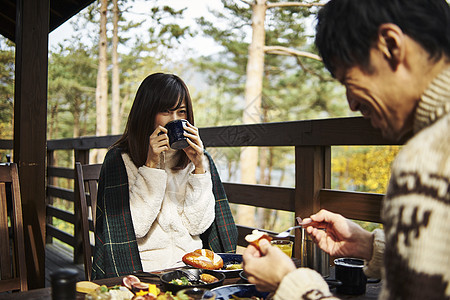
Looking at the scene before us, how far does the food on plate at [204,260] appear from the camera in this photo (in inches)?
51.8

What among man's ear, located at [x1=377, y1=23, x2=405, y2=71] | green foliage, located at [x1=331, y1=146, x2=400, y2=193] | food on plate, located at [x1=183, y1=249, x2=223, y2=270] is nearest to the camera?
man's ear, located at [x1=377, y1=23, x2=405, y2=71]

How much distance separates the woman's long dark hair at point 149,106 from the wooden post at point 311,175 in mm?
534

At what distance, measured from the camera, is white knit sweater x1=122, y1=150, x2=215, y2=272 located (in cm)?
172

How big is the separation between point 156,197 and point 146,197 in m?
0.04

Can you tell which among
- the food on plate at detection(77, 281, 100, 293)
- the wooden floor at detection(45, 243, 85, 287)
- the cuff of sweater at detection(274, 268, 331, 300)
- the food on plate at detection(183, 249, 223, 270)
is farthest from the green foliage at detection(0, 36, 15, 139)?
the cuff of sweater at detection(274, 268, 331, 300)

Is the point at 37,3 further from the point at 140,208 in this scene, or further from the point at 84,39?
the point at 84,39

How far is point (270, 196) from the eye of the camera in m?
2.23

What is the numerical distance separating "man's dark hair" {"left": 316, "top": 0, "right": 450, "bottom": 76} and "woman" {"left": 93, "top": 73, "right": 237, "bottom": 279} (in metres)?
1.02

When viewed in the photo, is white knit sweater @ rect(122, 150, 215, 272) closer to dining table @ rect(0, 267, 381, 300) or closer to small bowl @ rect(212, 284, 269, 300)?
dining table @ rect(0, 267, 381, 300)

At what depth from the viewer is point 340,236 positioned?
1.16 m

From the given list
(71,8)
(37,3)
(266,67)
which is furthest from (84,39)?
(37,3)

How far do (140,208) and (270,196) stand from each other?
768 millimetres

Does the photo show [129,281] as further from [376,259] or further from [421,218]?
[421,218]

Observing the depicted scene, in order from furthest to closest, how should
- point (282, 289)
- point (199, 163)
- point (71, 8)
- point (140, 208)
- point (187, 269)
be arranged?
point (71, 8) → point (199, 163) → point (140, 208) → point (187, 269) → point (282, 289)
